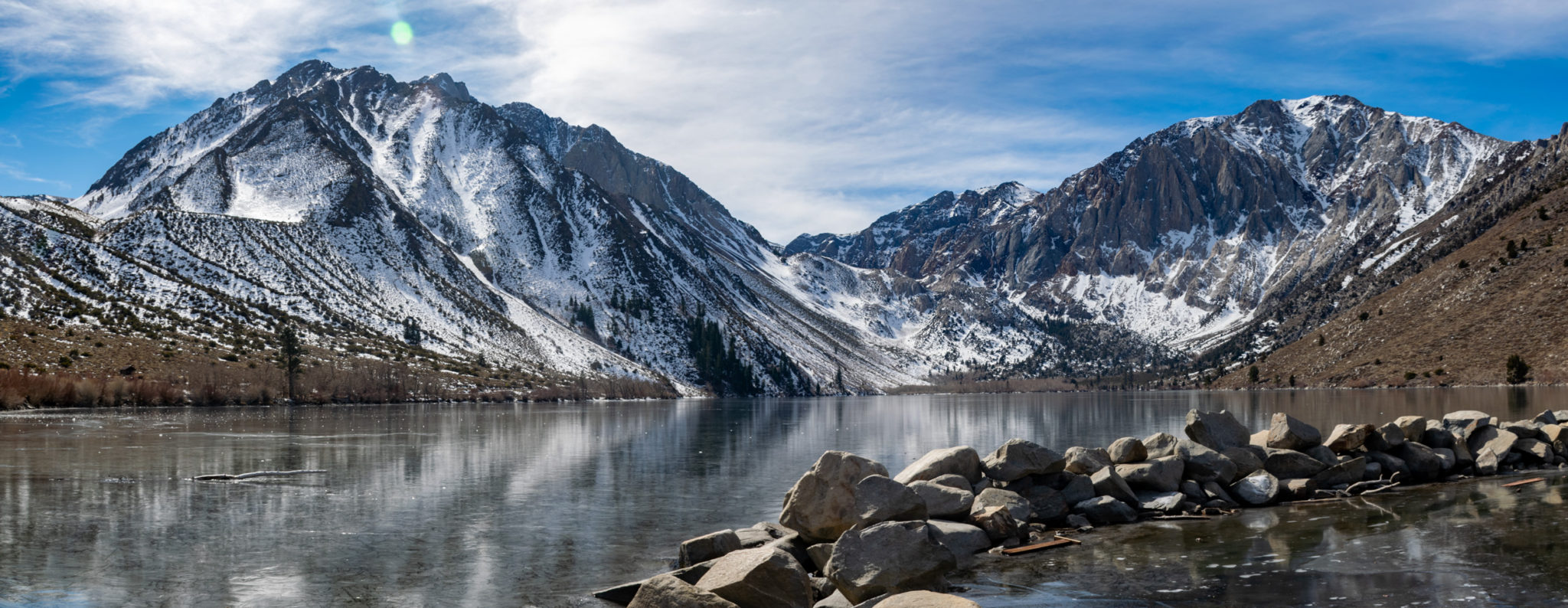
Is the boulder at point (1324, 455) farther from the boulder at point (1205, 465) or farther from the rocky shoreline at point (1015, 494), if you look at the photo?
the boulder at point (1205, 465)

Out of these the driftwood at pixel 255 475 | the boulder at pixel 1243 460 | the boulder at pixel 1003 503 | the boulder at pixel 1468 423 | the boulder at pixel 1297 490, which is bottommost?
the boulder at pixel 1297 490

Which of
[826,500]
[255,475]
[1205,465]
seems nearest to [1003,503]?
[826,500]

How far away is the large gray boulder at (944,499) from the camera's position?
34.0m

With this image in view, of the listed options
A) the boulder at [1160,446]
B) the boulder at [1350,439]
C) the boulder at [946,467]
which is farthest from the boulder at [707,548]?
the boulder at [1350,439]

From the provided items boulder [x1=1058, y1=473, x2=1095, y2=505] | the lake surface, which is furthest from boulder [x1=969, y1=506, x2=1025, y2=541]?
boulder [x1=1058, y1=473, x2=1095, y2=505]

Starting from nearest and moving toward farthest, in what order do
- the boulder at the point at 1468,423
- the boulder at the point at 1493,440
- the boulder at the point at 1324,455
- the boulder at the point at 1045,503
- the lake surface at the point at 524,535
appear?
Result: the lake surface at the point at 524,535
the boulder at the point at 1045,503
the boulder at the point at 1324,455
the boulder at the point at 1493,440
the boulder at the point at 1468,423

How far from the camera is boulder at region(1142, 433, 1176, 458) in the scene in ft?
140

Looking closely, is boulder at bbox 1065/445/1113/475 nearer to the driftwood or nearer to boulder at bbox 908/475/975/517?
boulder at bbox 908/475/975/517

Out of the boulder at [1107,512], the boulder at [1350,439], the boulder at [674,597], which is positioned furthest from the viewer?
the boulder at [1350,439]

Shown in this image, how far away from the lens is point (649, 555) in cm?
3200

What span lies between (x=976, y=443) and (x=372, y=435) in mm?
52675

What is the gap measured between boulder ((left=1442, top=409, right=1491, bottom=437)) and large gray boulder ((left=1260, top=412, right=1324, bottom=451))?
39.4 ft

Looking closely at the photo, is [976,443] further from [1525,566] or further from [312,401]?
[312,401]

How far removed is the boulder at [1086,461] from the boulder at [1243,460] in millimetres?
5107
